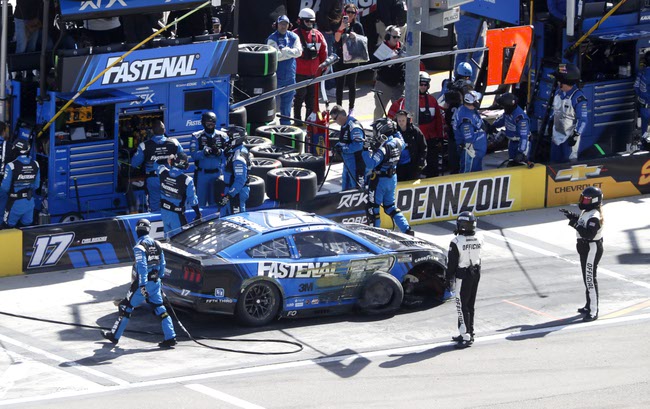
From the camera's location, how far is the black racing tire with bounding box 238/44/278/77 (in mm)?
22750

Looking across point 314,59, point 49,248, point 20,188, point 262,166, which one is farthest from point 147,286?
point 314,59

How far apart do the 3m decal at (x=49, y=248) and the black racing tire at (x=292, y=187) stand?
3.42 metres

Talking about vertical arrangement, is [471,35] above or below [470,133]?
above

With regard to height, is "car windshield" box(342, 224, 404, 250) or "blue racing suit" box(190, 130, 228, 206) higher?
"blue racing suit" box(190, 130, 228, 206)

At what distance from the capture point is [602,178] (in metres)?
22.4

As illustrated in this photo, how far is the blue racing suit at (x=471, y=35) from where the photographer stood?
2472 centimetres

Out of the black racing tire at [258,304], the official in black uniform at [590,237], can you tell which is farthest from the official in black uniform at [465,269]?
the black racing tire at [258,304]

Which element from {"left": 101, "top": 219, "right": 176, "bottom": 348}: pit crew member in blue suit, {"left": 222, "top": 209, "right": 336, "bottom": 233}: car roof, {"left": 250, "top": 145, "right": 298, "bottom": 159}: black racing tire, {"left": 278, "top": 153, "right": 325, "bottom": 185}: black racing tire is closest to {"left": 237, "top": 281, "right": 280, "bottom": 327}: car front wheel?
{"left": 222, "top": 209, "right": 336, "bottom": 233}: car roof

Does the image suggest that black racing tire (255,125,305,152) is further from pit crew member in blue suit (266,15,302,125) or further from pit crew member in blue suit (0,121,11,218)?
pit crew member in blue suit (0,121,11,218)

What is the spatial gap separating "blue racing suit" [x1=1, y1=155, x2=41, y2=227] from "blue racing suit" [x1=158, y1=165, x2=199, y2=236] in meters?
1.78

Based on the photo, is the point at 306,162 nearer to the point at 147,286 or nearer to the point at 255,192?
the point at 255,192

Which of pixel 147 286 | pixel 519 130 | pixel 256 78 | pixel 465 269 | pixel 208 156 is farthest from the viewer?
pixel 256 78

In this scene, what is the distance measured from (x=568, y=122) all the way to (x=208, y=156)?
22.1ft

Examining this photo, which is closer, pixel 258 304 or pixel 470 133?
pixel 258 304
